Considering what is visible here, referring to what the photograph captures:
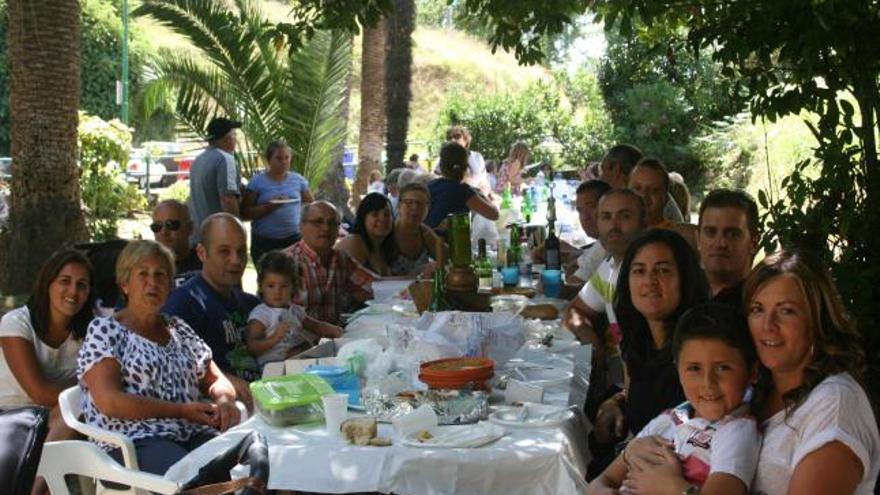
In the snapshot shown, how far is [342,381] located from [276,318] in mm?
1418

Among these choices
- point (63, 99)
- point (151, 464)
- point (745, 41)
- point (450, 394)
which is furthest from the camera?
point (63, 99)

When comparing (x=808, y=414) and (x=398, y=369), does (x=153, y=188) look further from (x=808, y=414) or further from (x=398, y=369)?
(x=808, y=414)

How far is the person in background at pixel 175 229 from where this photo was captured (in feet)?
20.4

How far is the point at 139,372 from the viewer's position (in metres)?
4.11

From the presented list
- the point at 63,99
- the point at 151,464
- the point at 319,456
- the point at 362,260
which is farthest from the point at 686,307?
the point at 63,99

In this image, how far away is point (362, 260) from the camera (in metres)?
7.35

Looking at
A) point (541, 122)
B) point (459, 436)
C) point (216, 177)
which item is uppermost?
point (541, 122)

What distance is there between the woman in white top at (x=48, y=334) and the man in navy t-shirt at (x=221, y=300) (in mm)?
494

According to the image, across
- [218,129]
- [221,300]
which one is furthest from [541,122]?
[221,300]

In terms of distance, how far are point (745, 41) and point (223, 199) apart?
559 cm

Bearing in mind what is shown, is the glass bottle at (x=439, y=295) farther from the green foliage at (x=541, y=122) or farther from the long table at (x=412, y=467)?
the green foliage at (x=541, y=122)

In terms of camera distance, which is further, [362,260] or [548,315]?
[362,260]

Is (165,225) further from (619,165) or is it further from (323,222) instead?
(619,165)

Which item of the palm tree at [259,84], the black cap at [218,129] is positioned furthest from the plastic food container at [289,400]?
the palm tree at [259,84]
